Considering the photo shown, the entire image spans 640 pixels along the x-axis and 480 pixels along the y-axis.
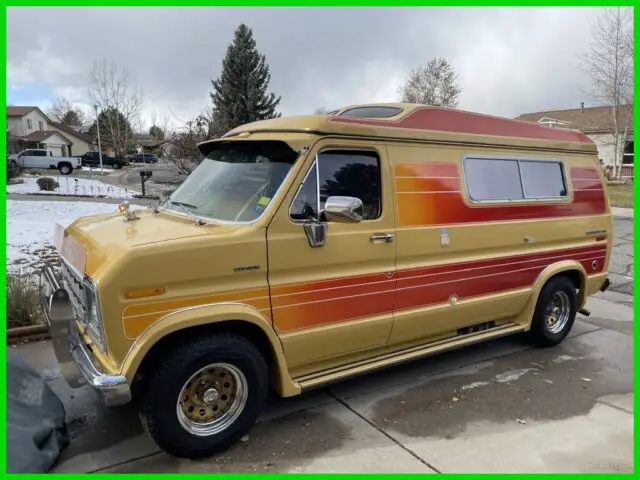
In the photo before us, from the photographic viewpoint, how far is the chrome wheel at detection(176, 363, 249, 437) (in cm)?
347

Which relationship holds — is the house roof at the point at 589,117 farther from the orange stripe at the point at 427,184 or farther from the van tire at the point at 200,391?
the van tire at the point at 200,391

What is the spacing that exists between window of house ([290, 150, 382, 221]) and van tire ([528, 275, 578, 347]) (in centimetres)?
275

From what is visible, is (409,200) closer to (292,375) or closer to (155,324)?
(292,375)

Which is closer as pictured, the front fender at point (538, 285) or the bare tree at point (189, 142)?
the front fender at point (538, 285)

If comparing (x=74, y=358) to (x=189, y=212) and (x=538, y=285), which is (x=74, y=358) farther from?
(x=538, y=285)

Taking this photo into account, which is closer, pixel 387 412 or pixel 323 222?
pixel 323 222

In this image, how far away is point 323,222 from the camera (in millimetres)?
3820

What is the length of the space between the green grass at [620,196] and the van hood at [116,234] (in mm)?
20615

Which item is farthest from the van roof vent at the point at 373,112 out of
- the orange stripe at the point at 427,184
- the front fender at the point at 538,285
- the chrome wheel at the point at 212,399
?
the front fender at the point at 538,285

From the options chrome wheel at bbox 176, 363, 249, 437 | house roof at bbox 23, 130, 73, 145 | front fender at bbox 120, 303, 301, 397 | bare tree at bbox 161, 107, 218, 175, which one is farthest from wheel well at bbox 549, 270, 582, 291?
house roof at bbox 23, 130, 73, 145

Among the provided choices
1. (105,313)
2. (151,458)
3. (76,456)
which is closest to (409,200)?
(105,313)

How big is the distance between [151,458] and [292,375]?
3.87 ft

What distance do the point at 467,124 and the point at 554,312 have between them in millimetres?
2715

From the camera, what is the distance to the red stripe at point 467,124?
14.4 ft
